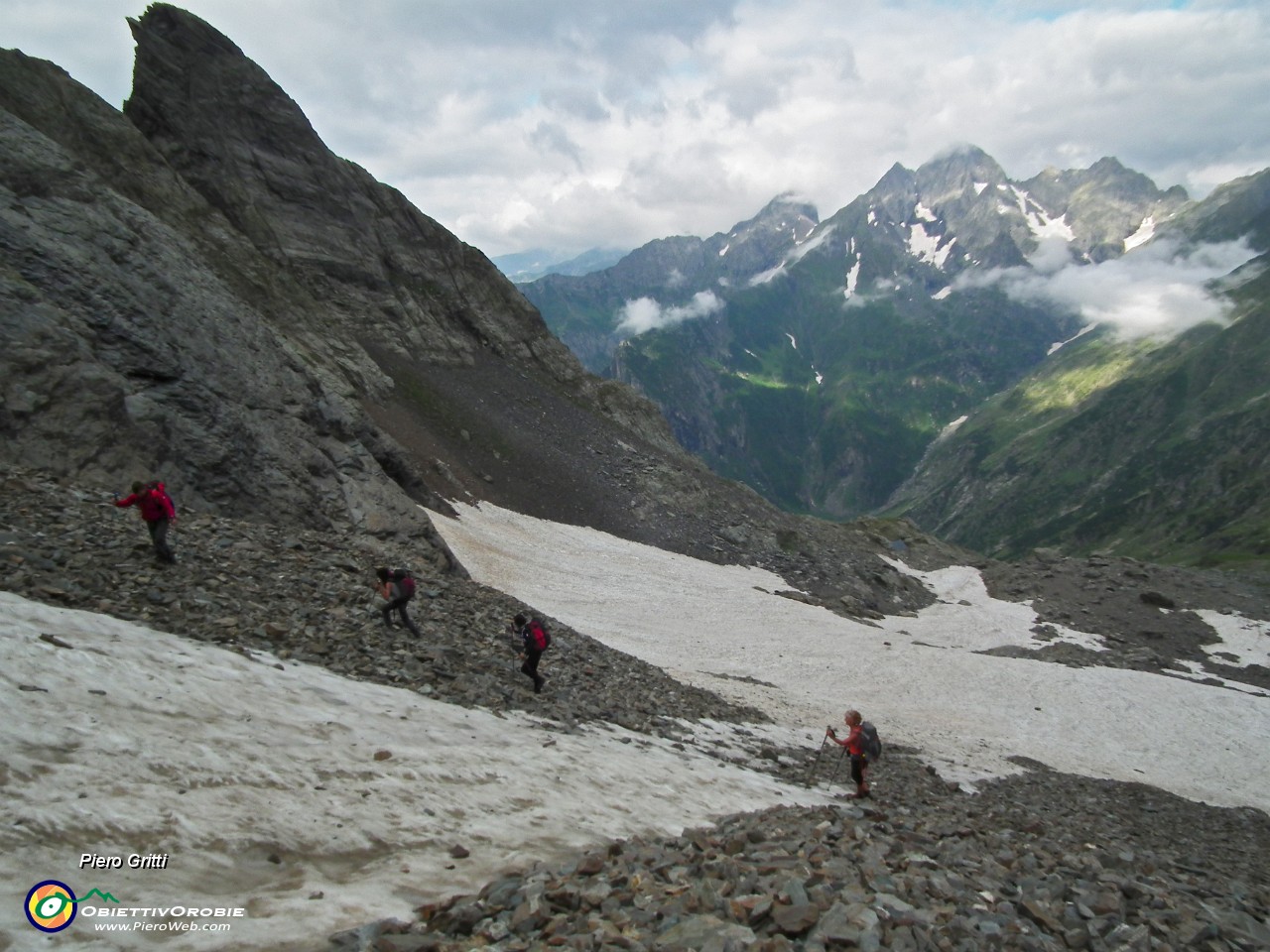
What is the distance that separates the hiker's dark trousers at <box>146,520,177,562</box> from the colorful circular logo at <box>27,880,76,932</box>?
1076 cm

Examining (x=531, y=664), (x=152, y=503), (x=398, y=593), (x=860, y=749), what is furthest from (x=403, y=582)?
(x=860, y=749)

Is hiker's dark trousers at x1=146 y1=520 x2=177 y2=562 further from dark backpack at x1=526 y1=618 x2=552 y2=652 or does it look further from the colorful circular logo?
the colorful circular logo

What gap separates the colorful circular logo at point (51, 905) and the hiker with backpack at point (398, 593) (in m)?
Result: 11.7

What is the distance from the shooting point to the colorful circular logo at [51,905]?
6602 mm

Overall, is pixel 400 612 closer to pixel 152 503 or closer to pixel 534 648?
pixel 534 648

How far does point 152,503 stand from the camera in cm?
1614

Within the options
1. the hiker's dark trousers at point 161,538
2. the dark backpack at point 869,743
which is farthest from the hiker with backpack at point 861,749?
the hiker's dark trousers at point 161,538

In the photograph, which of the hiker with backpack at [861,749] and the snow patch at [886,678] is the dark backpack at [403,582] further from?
the snow patch at [886,678]

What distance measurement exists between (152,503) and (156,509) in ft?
0.50

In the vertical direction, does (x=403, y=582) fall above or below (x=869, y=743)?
above

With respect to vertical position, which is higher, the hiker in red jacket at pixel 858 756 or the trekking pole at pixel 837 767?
the hiker in red jacket at pixel 858 756

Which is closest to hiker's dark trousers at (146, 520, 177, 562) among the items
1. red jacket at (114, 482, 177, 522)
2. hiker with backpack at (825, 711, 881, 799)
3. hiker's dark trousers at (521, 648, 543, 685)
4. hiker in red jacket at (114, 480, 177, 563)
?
hiker in red jacket at (114, 480, 177, 563)

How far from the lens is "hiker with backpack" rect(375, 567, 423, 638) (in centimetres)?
1888

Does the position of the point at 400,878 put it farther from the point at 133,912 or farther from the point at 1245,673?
the point at 1245,673
